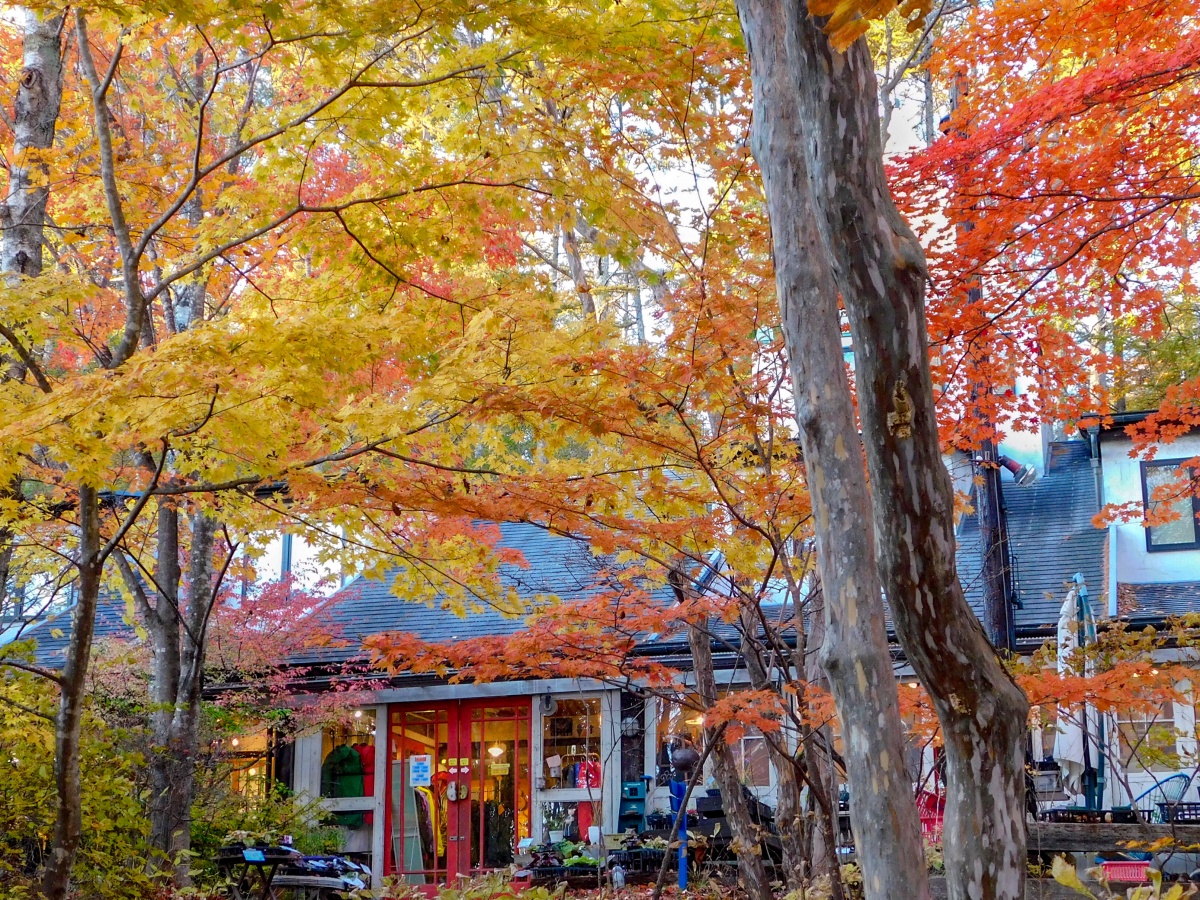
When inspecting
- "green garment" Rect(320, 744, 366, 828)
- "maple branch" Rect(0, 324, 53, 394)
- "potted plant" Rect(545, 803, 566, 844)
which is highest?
"maple branch" Rect(0, 324, 53, 394)

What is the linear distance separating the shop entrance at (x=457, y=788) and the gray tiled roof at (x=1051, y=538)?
7088 mm

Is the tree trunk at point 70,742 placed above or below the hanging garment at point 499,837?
above

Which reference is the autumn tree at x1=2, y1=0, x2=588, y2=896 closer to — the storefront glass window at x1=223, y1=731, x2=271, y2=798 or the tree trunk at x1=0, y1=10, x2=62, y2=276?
the tree trunk at x1=0, y1=10, x2=62, y2=276

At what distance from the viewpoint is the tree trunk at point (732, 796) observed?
7441 millimetres

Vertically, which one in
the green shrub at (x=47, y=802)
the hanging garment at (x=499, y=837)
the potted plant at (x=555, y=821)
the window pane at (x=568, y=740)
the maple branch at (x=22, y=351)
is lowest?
the hanging garment at (x=499, y=837)

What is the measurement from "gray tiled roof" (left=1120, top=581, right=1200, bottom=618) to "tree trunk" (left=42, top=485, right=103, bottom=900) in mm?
11762

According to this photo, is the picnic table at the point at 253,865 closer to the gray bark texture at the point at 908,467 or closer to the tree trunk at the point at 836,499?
the tree trunk at the point at 836,499

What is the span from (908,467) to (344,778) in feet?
46.3

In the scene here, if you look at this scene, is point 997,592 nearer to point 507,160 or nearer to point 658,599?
point 658,599

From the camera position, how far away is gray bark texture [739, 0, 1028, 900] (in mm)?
3713

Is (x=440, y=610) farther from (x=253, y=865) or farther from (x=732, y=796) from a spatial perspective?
(x=732, y=796)

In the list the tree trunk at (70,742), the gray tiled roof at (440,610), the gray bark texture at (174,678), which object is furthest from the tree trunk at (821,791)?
the gray tiled roof at (440,610)

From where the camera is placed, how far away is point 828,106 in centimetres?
382

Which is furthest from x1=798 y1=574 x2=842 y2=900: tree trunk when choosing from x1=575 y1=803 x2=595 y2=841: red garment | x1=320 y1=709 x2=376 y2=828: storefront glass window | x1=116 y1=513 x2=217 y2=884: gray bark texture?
x1=320 y1=709 x2=376 y2=828: storefront glass window
